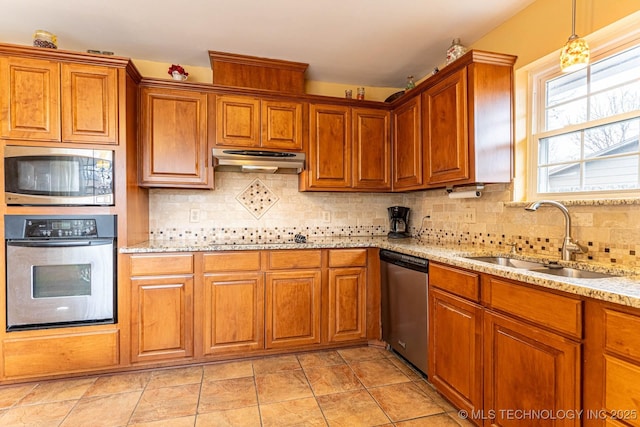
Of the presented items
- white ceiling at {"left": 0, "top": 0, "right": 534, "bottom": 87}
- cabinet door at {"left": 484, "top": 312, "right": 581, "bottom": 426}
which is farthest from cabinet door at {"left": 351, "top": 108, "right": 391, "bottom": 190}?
cabinet door at {"left": 484, "top": 312, "right": 581, "bottom": 426}

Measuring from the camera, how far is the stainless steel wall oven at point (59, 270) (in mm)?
2160

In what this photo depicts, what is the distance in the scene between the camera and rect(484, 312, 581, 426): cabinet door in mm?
1265

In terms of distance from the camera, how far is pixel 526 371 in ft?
4.73

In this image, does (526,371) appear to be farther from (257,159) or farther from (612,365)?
(257,159)

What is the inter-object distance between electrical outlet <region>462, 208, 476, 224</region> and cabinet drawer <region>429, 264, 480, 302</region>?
75 centimetres

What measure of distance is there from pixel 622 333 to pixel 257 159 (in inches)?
97.3

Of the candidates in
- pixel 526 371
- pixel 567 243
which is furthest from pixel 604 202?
pixel 526 371

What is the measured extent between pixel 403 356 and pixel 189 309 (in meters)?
1.68

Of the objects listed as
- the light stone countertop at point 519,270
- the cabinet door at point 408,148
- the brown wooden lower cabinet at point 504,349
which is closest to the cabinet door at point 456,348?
the brown wooden lower cabinet at point 504,349

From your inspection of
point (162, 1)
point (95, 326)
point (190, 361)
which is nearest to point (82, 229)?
point (95, 326)

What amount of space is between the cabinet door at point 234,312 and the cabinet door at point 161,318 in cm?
14

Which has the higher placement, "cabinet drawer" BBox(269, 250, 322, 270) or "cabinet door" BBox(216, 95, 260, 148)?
"cabinet door" BBox(216, 95, 260, 148)

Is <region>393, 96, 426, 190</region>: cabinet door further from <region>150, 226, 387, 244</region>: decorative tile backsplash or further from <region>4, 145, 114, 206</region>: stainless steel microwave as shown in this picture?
<region>4, 145, 114, 206</region>: stainless steel microwave

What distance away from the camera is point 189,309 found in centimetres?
248
